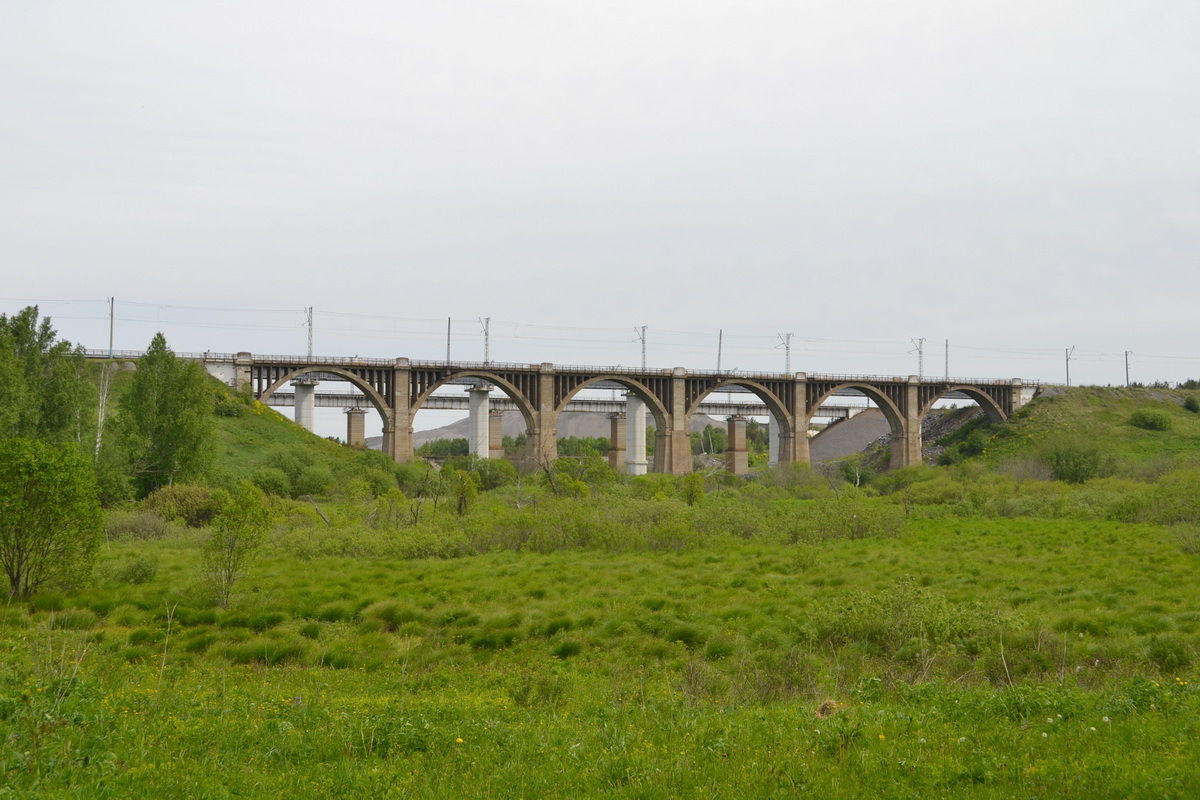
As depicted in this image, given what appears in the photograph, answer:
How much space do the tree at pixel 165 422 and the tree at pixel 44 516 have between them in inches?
714

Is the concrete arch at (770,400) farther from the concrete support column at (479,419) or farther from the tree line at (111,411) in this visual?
the tree line at (111,411)

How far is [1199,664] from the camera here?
33.7ft

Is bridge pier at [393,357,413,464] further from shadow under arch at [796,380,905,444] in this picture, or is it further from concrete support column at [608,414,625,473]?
shadow under arch at [796,380,905,444]

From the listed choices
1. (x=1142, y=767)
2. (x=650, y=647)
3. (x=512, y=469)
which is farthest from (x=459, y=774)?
(x=512, y=469)

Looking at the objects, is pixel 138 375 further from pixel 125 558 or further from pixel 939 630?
pixel 939 630

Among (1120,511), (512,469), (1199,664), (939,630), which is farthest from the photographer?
(512,469)

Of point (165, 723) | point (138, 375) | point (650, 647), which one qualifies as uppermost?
point (138, 375)

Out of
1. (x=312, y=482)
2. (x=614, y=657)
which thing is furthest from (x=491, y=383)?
(x=614, y=657)

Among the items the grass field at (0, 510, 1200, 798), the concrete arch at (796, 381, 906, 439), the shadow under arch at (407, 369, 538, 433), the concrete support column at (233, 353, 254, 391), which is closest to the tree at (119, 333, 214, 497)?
the grass field at (0, 510, 1200, 798)

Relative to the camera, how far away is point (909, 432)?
2783 inches

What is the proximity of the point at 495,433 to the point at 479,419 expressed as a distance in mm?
3961

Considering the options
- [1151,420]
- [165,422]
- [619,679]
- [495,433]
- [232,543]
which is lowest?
[619,679]

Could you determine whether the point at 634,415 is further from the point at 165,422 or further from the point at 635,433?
the point at 165,422

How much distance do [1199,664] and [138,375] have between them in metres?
34.2
